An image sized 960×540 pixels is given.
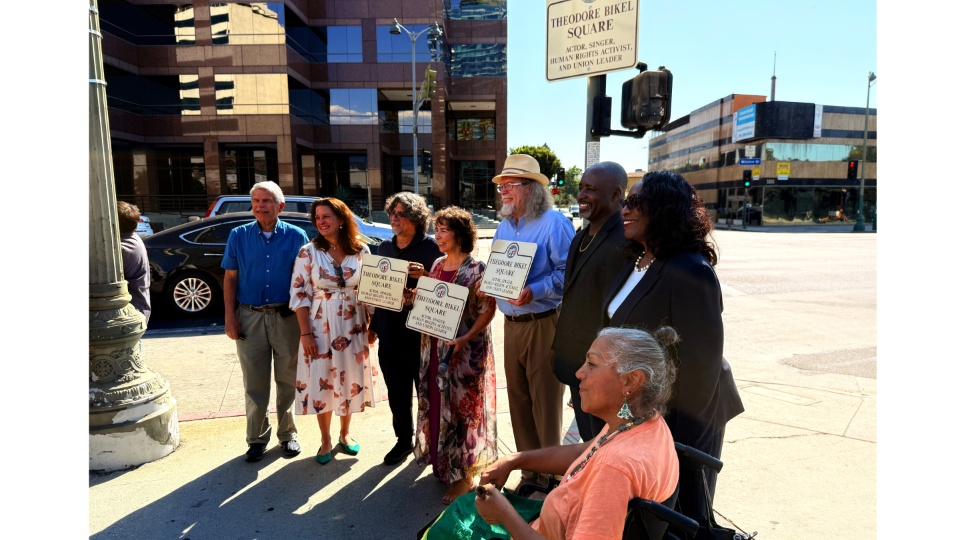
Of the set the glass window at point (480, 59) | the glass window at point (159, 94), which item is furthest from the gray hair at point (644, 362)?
the glass window at point (480, 59)

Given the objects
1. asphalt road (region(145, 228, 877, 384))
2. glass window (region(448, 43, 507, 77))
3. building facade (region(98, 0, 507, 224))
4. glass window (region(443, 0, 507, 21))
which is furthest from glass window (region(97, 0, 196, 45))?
asphalt road (region(145, 228, 877, 384))

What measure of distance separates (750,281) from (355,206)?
25.9 metres

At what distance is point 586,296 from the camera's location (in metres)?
2.97

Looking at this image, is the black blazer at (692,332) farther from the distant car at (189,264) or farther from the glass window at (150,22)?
the glass window at (150,22)

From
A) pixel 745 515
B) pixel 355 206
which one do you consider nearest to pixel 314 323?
pixel 745 515

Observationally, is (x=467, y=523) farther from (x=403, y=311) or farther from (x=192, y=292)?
(x=192, y=292)

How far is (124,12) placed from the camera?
100ft

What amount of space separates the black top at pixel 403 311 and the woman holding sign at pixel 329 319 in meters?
0.18

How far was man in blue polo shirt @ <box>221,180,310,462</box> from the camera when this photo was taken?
12.8ft

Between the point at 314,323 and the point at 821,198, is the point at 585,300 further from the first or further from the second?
the point at 821,198

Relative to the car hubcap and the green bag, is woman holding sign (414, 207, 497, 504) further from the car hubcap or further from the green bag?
the car hubcap

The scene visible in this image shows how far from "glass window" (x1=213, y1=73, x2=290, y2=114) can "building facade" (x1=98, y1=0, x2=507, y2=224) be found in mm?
58

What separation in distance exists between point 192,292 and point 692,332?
8.77 meters

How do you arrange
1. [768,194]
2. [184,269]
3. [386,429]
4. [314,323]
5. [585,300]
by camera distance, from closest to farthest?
[585,300]
[314,323]
[386,429]
[184,269]
[768,194]
